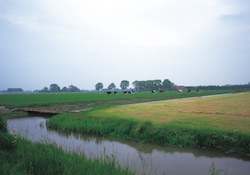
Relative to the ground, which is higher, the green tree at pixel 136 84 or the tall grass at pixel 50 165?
the green tree at pixel 136 84

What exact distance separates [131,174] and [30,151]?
3820mm

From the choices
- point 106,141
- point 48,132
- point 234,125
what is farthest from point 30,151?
point 234,125

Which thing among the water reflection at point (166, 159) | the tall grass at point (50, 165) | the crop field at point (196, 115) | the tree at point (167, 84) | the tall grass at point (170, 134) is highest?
the tree at point (167, 84)

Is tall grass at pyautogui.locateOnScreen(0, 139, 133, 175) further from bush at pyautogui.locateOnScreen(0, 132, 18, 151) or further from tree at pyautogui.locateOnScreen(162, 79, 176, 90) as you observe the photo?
tree at pyautogui.locateOnScreen(162, 79, 176, 90)

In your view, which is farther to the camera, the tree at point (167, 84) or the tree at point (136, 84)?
the tree at point (136, 84)

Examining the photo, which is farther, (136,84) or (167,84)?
(136,84)

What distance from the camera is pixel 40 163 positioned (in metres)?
6.32

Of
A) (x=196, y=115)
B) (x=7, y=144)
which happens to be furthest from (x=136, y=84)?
(x=7, y=144)

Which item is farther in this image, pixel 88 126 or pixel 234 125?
pixel 88 126

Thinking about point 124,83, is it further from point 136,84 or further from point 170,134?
point 170,134

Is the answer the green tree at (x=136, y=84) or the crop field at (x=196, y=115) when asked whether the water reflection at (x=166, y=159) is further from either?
the green tree at (x=136, y=84)

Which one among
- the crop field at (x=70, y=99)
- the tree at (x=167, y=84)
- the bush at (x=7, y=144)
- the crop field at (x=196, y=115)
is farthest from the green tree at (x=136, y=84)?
the bush at (x=7, y=144)

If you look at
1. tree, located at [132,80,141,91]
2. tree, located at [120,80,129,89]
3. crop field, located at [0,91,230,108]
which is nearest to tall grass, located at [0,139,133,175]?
crop field, located at [0,91,230,108]

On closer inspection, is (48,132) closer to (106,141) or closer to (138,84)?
(106,141)
